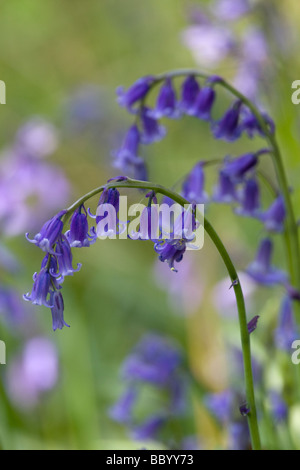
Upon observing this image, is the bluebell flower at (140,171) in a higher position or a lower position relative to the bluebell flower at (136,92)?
lower

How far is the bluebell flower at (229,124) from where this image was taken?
2.07m

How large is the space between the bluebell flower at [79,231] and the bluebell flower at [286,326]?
0.99 m

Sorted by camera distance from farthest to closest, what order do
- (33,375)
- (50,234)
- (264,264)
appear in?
(33,375) < (264,264) < (50,234)

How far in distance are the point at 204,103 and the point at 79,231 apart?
795 mm

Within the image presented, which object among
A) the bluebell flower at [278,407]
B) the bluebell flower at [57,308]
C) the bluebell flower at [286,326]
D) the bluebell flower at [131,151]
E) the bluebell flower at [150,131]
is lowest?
the bluebell flower at [278,407]

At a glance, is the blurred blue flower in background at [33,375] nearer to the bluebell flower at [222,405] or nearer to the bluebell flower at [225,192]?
the bluebell flower at [222,405]

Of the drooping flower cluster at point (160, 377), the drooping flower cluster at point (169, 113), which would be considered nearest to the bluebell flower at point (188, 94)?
the drooping flower cluster at point (169, 113)

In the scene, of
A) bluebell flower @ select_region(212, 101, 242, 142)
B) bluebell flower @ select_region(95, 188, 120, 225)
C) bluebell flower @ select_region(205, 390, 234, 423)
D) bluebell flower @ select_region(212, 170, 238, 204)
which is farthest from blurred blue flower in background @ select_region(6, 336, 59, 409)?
bluebell flower @ select_region(95, 188, 120, 225)

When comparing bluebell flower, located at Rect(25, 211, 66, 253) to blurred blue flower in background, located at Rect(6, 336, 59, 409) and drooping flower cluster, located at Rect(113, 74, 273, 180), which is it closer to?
drooping flower cluster, located at Rect(113, 74, 273, 180)

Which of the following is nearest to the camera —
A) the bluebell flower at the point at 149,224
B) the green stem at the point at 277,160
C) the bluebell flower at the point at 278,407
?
the bluebell flower at the point at 149,224

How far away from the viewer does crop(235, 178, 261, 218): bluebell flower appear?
7.25ft

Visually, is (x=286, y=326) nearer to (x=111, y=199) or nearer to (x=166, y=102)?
(x=166, y=102)

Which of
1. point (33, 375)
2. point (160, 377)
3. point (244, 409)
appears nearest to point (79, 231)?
point (244, 409)

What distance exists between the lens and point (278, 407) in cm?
225
